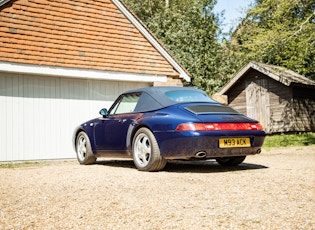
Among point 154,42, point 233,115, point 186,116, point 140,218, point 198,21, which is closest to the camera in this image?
point 140,218

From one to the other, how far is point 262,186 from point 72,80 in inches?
308

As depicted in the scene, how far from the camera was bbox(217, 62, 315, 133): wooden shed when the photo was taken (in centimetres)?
2259

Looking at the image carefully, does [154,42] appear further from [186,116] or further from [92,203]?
[92,203]

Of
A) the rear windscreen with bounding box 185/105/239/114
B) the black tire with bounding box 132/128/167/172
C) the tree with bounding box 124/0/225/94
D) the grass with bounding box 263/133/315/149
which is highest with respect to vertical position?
the tree with bounding box 124/0/225/94

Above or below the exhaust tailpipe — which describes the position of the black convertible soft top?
above

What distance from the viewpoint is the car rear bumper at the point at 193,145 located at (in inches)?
227

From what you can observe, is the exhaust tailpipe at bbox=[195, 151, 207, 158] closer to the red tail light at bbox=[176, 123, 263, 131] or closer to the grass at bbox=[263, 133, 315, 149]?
the red tail light at bbox=[176, 123, 263, 131]

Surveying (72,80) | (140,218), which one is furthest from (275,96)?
(140,218)

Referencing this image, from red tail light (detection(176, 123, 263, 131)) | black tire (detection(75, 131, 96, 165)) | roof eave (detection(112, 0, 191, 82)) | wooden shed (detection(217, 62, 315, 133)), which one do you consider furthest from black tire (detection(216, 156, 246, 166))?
wooden shed (detection(217, 62, 315, 133))

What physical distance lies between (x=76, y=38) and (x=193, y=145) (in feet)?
23.6

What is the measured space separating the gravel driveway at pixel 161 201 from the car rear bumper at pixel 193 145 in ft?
0.95

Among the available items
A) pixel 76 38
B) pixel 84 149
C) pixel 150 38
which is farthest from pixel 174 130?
pixel 150 38

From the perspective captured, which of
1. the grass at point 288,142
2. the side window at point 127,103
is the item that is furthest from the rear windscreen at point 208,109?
the grass at point 288,142

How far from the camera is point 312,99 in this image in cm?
2400
